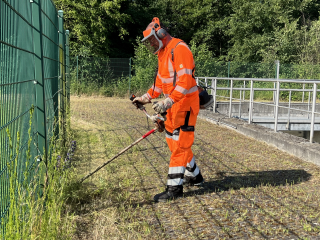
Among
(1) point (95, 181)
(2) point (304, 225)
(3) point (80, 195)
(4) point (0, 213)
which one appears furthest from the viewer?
(1) point (95, 181)

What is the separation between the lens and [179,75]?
412 centimetres

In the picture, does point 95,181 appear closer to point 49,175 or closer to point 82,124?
point 49,175

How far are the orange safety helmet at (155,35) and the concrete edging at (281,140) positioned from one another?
334cm

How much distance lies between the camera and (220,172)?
565 cm

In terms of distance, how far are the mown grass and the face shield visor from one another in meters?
1.01

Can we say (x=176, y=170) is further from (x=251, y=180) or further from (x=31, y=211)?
(x=31, y=211)

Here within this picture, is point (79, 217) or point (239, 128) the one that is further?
point (239, 128)

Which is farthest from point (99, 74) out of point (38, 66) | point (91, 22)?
point (38, 66)

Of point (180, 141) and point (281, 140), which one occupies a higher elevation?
point (180, 141)

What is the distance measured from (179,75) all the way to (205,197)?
4.66 ft

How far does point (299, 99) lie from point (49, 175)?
17.7m

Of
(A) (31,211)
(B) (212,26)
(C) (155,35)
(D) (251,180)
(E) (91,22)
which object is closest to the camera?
(A) (31,211)

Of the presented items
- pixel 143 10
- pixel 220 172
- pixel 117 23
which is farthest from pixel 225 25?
pixel 220 172

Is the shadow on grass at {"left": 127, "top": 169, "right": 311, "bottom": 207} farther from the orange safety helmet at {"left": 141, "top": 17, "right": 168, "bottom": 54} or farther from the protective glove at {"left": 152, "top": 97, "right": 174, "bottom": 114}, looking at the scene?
the orange safety helmet at {"left": 141, "top": 17, "right": 168, "bottom": 54}
